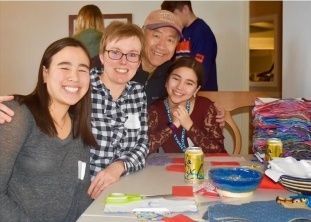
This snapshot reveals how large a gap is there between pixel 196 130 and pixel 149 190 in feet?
2.06

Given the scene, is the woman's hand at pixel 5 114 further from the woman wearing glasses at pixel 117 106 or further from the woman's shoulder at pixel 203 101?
the woman's shoulder at pixel 203 101

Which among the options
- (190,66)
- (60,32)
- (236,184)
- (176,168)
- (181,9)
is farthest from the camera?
(60,32)

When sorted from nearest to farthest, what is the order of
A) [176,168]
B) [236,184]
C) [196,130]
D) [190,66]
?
[236,184] < [176,168] < [196,130] < [190,66]

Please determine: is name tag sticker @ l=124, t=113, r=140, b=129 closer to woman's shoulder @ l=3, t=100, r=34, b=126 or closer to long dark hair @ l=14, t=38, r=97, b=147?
long dark hair @ l=14, t=38, r=97, b=147

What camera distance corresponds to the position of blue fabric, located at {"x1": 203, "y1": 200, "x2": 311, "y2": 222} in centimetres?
83

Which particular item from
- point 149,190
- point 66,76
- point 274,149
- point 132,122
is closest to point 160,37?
point 132,122

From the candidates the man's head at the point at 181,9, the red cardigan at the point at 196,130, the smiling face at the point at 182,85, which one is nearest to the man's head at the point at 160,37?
the smiling face at the point at 182,85

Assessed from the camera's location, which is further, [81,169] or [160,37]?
[160,37]

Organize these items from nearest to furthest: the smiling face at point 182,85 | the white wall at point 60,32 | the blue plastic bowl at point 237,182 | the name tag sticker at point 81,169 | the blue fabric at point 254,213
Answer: the blue fabric at point 254,213
the blue plastic bowl at point 237,182
the name tag sticker at point 81,169
the smiling face at point 182,85
the white wall at point 60,32

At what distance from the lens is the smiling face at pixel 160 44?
185 centimetres

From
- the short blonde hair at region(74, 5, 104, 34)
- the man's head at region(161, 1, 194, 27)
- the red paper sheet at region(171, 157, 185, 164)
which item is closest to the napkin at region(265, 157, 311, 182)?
the red paper sheet at region(171, 157, 185, 164)

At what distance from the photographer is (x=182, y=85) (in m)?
1.76

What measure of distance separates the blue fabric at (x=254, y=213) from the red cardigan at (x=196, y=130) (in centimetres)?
74

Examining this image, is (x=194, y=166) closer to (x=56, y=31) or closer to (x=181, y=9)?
(x=181, y=9)
